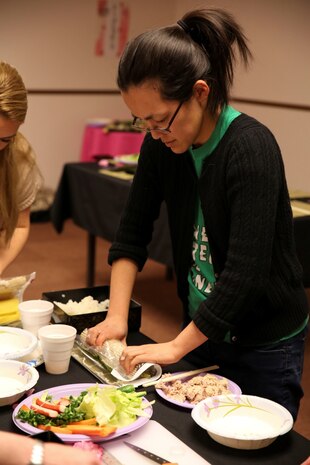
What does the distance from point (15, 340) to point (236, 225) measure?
63cm

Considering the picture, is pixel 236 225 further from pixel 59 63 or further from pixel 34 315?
pixel 59 63

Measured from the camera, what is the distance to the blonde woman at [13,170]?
5.75 ft

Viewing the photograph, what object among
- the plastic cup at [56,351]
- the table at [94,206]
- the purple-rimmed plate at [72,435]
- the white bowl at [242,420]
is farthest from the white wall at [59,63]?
the white bowl at [242,420]

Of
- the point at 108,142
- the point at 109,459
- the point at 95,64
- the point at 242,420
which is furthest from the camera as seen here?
the point at 95,64

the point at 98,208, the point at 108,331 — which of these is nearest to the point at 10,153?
the point at 108,331

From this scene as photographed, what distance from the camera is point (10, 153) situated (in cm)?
194

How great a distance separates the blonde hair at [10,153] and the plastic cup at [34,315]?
0.47 m

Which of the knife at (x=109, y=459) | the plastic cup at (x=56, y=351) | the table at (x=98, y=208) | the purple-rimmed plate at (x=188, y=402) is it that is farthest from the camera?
the table at (x=98, y=208)

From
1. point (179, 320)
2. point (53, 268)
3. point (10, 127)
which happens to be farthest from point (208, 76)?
point (53, 268)

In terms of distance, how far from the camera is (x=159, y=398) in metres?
1.34

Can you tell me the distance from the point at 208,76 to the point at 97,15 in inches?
212

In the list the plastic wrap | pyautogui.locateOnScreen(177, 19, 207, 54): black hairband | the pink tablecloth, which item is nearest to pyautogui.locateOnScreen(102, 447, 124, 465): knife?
the plastic wrap

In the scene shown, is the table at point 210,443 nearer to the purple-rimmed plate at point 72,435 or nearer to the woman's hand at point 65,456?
the purple-rimmed plate at point 72,435

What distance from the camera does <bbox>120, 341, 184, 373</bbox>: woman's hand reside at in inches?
54.7
